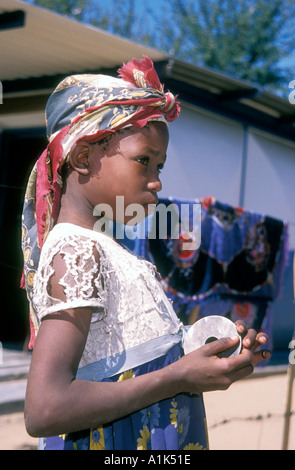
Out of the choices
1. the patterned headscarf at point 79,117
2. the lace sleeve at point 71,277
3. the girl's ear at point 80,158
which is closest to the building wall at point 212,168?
the patterned headscarf at point 79,117

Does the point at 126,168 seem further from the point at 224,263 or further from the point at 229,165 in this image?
the point at 229,165

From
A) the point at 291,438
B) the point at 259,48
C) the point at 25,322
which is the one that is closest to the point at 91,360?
the point at 291,438

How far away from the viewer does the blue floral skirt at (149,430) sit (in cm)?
109

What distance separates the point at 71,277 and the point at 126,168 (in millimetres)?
275

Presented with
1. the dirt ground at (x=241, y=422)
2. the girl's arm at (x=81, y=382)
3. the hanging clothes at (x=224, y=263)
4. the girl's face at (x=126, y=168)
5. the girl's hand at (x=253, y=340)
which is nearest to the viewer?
the girl's arm at (x=81, y=382)

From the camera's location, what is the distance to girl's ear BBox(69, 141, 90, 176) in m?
1.15

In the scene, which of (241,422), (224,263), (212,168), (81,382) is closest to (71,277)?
(81,382)

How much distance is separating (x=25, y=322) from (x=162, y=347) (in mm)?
6104

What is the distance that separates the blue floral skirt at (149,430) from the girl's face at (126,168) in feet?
1.11

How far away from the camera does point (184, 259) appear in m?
5.06

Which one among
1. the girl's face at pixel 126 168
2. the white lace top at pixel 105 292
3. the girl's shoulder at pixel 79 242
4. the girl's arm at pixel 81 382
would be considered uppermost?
the girl's face at pixel 126 168

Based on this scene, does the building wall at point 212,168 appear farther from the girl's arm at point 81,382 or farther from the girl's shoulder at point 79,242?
the girl's arm at point 81,382

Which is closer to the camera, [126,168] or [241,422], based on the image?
[126,168]

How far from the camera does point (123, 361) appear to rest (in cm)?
109
